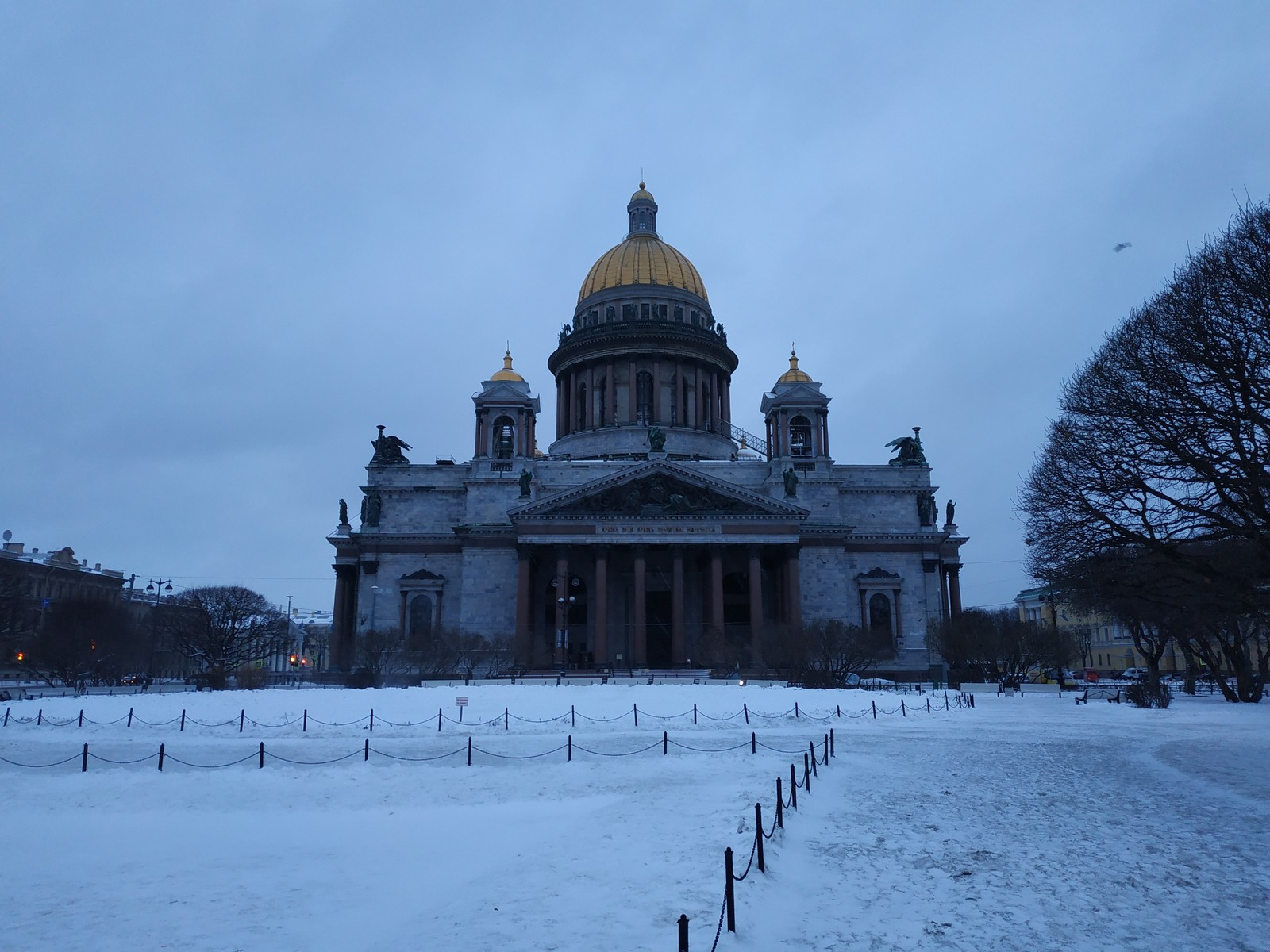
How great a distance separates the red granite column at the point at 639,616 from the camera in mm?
54438

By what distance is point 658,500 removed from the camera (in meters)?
56.1

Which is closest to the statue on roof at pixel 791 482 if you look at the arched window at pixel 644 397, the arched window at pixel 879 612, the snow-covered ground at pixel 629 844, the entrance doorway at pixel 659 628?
the arched window at pixel 879 612

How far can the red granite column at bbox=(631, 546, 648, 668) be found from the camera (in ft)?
179

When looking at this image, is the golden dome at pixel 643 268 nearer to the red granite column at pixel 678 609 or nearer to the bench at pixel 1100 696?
the red granite column at pixel 678 609

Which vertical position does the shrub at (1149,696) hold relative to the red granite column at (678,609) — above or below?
below

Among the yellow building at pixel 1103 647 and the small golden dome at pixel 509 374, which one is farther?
the yellow building at pixel 1103 647

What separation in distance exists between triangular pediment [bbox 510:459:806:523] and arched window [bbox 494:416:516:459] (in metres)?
8.92

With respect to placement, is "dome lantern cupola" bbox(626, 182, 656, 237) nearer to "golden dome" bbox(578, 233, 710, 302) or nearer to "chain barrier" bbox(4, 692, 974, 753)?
"golden dome" bbox(578, 233, 710, 302)

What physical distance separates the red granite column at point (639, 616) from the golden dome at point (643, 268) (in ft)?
90.7

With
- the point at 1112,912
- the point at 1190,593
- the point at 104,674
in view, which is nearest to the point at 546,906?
the point at 1112,912

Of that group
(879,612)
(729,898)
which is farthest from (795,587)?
(729,898)

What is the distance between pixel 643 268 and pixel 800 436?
64.5ft

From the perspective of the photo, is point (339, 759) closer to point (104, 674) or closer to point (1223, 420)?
point (1223, 420)

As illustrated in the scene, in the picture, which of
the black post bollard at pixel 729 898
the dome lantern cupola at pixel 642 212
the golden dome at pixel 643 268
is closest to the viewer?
the black post bollard at pixel 729 898
